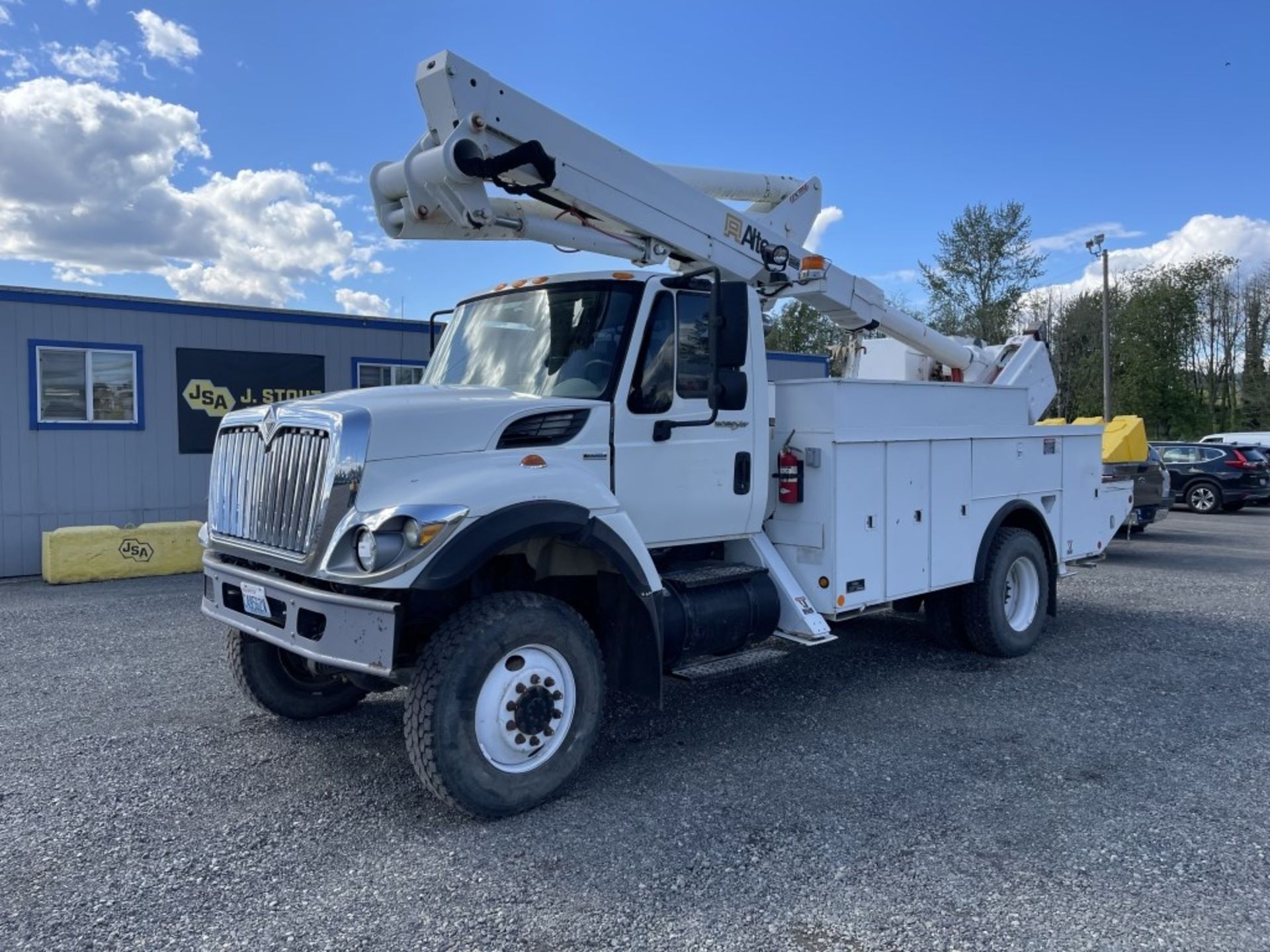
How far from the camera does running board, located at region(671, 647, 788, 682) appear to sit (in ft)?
16.0

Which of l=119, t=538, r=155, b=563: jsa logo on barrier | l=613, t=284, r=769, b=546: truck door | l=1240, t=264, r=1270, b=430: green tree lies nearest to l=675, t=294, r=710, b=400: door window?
l=613, t=284, r=769, b=546: truck door

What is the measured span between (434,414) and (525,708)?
1.41m

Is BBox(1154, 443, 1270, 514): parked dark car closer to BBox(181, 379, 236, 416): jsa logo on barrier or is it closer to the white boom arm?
the white boom arm

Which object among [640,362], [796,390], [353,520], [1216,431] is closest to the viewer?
[353,520]

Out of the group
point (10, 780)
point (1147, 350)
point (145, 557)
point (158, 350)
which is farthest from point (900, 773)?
point (1147, 350)

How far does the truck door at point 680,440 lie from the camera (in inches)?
189

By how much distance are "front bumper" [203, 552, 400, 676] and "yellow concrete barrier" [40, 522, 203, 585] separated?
7.10 meters

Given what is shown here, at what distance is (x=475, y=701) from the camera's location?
3.90m

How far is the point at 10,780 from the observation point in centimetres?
456

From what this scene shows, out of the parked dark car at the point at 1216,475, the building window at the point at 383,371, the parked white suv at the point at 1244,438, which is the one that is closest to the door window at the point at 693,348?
the building window at the point at 383,371

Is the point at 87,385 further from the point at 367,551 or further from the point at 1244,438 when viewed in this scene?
the point at 1244,438

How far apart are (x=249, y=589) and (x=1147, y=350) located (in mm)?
41915

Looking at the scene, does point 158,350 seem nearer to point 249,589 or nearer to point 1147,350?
point 249,589

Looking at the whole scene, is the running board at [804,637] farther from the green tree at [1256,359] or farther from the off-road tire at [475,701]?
the green tree at [1256,359]
